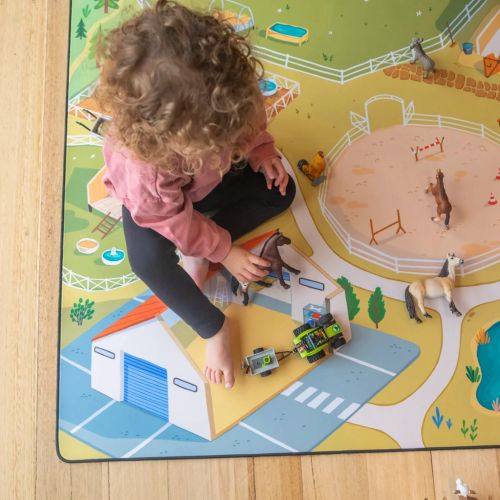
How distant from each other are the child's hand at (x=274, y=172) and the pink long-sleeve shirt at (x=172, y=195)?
2cm

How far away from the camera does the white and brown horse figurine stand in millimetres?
839

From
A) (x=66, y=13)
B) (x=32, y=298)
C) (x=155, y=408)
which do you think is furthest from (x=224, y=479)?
(x=66, y=13)

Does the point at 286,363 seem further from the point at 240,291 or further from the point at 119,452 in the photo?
the point at 119,452

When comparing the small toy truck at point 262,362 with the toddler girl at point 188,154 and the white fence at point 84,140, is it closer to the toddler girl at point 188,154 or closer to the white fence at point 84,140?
the toddler girl at point 188,154

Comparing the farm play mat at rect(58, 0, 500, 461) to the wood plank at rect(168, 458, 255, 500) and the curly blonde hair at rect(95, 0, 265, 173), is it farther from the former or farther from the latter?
the curly blonde hair at rect(95, 0, 265, 173)

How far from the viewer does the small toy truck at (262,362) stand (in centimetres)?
83

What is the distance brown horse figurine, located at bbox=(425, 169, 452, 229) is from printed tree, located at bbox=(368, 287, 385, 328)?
161mm

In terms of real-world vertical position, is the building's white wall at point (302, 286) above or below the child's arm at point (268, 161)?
below

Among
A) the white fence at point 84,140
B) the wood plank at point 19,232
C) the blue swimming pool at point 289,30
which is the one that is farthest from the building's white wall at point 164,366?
the blue swimming pool at point 289,30

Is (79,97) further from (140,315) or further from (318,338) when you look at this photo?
(318,338)

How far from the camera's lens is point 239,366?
2.80ft

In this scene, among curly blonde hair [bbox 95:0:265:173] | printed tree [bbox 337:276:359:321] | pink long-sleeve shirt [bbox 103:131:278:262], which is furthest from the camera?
printed tree [bbox 337:276:359:321]

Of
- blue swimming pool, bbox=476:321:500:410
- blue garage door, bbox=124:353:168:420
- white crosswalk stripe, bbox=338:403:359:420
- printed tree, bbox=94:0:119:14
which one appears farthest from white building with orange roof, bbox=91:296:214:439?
printed tree, bbox=94:0:119:14

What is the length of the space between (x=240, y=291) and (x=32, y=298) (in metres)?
0.35
